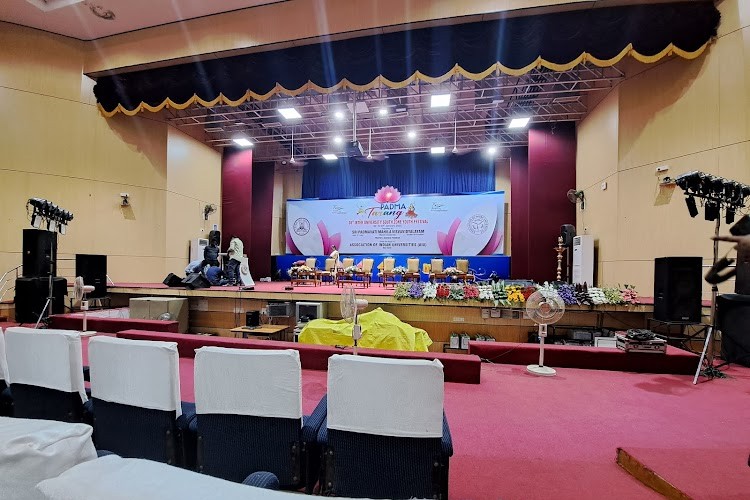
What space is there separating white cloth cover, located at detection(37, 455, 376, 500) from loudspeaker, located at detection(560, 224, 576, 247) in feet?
28.2

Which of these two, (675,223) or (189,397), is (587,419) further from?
(675,223)

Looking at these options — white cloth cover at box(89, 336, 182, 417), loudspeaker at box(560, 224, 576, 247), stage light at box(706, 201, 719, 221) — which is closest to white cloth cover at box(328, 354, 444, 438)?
white cloth cover at box(89, 336, 182, 417)

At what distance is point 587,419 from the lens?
237 centimetres

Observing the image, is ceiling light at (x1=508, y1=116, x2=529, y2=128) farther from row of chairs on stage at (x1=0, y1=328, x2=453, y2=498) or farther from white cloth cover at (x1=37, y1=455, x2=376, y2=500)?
white cloth cover at (x1=37, y1=455, x2=376, y2=500)

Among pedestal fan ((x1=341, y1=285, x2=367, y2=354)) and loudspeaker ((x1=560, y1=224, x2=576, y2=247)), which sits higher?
loudspeaker ((x1=560, y1=224, x2=576, y2=247))

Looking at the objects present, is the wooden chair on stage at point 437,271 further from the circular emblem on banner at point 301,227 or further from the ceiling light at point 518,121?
the circular emblem on banner at point 301,227

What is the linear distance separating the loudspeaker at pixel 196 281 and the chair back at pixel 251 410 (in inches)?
250

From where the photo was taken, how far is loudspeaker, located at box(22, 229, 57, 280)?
558 centimetres

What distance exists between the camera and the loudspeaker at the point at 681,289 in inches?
144

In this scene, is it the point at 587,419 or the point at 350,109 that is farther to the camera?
the point at 350,109

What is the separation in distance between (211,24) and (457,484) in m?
7.96

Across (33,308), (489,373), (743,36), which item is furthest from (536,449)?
(33,308)

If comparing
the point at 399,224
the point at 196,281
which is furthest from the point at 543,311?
the point at 399,224

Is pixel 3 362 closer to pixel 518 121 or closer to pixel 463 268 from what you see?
pixel 518 121
